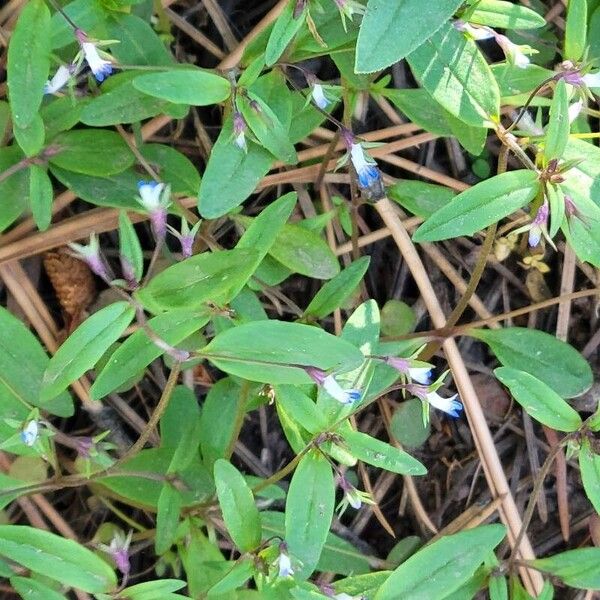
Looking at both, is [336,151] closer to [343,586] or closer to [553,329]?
[553,329]

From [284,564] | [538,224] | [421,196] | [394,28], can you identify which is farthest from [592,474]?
[394,28]

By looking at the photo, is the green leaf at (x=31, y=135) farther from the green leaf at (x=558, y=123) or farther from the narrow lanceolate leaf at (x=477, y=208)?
the green leaf at (x=558, y=123)

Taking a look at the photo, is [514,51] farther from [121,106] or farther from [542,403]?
[121,106]

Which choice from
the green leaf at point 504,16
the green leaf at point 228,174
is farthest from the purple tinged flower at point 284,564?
the green leaf at point 504,16

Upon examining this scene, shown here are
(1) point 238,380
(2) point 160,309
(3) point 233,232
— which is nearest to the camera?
(2) point 160,309

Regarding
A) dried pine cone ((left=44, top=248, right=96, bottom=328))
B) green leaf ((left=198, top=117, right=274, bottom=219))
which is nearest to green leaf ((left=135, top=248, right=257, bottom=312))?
green leaf ((left=198, top=117, right=274, bottom=219))

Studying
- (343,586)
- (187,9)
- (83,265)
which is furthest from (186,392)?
(187,9)
